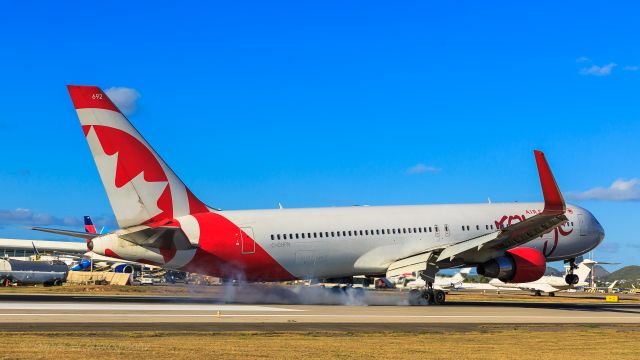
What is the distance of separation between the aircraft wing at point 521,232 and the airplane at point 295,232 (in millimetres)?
49

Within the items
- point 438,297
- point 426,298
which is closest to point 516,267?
point 438,297

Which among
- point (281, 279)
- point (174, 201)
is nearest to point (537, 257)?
point (281, 279)

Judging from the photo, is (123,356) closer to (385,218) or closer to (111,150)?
(111,150)

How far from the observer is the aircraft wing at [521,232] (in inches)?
1405

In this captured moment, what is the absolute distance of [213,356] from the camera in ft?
53.4

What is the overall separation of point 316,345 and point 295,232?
765 inches

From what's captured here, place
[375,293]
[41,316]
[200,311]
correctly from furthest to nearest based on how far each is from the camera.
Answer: [375,293]
[200,311]
[41,316]

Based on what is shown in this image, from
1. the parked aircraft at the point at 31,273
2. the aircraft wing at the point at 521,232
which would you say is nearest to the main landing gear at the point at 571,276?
the aircraft wing at the point at 521,232

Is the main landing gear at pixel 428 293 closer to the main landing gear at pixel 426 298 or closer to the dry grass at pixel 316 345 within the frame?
the main landing gear at pixel 426 298

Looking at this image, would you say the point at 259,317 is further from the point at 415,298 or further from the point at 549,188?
the point at 549,188

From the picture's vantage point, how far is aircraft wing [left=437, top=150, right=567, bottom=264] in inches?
1405

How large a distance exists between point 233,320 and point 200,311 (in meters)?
4.01

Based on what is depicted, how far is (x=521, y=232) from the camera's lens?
1467 inches

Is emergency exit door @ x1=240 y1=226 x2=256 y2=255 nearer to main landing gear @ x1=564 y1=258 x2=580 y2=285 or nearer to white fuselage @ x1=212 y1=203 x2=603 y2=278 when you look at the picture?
white fuselage @ x1=212 y1=203 x2=603 y2=278
